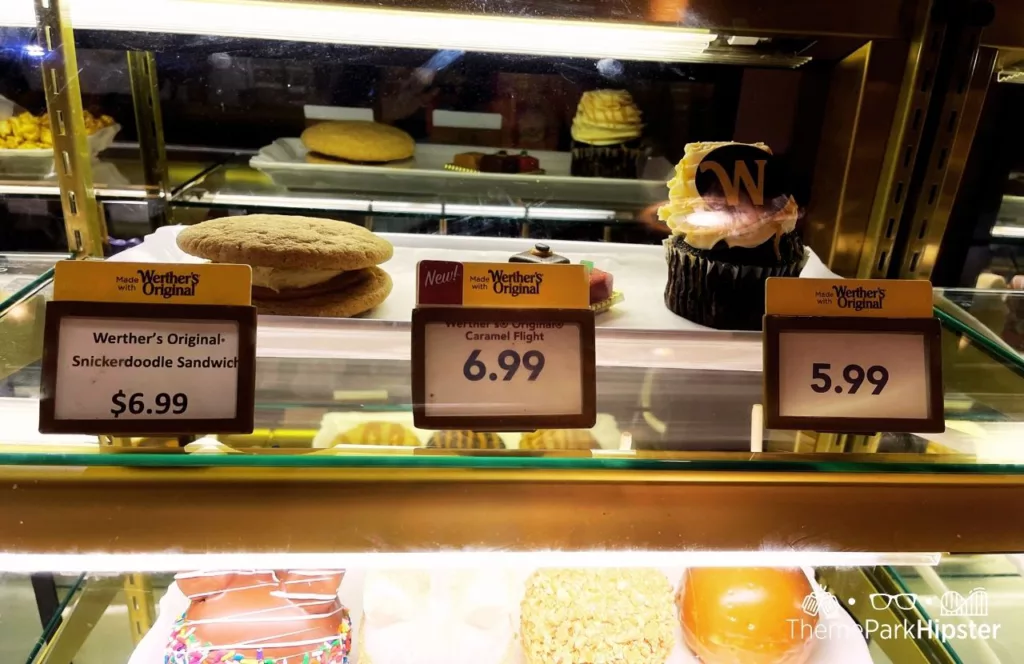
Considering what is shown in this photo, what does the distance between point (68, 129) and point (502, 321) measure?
865 millimetres

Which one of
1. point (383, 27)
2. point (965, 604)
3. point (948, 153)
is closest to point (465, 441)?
point (383, 27)

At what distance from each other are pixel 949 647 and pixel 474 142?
129 centimetres

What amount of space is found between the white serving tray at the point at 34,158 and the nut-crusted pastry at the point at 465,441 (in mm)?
1032

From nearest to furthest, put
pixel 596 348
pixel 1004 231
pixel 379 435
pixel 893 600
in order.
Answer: pixel 379 435, pixel 596 348, pixel 893 600, pixel 1004 231

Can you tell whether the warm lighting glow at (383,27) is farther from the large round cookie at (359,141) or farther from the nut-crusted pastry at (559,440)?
the nut-crusted pastry at (559,440)

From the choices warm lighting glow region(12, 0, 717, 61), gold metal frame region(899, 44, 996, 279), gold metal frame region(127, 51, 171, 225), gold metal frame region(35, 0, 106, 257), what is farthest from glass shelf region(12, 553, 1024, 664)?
warm lighting glow region(12, 0, 717, 61)

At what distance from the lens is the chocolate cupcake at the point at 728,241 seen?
110cm

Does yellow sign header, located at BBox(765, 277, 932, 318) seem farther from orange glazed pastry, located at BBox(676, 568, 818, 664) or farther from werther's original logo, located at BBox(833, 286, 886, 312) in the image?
orange glazed pastry, located at BBox(676, 568, 818, 664)

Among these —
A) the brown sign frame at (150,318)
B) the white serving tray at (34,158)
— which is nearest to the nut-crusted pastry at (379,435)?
the brown sign frame at (150,318)

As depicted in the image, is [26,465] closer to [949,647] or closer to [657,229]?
[657,229]

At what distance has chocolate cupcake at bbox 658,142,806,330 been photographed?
3.62ft

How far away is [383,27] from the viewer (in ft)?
3.63

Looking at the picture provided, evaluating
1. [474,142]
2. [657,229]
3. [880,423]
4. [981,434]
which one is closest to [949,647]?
[981,434]

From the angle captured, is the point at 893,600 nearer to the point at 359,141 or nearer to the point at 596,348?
the point at 596,348
